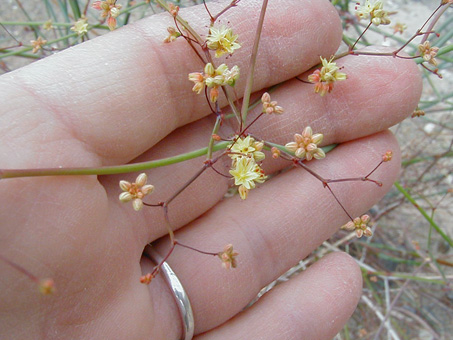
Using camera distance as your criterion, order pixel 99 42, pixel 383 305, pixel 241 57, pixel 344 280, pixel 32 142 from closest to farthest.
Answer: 1. pixel 32 142
2. pixel 99 42
3. pixel 241 57
4. pixel 344 280
5. pixel 383 305

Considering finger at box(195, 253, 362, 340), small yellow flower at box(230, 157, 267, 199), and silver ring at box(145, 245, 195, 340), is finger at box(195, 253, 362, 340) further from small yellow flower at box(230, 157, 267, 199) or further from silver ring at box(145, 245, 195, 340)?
small yellow flower at box(230, 157, 267, 199)

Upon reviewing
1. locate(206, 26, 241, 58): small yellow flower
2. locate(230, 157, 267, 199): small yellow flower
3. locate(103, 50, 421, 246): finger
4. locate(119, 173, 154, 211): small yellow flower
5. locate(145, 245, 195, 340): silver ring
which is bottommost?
A: locate(145, 245, 195, 340): silver ring

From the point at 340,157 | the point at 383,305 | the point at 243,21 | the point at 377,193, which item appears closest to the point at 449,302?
the point at 383,305

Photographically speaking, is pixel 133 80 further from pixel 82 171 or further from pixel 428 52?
pixel 428 52

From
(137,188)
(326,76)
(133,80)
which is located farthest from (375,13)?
(137,188)

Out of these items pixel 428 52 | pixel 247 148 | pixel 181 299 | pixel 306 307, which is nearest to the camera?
pixel 247 148

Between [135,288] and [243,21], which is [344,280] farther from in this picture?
[243,21]

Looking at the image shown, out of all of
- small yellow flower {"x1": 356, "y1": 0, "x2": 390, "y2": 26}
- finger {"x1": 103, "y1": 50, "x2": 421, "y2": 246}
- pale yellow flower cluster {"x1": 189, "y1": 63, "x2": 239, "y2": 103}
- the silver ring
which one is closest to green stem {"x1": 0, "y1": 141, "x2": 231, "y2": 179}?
pale yellow flower cluster {"x1": 189, "y1": 63, "x2": 239, "y2": 103}
